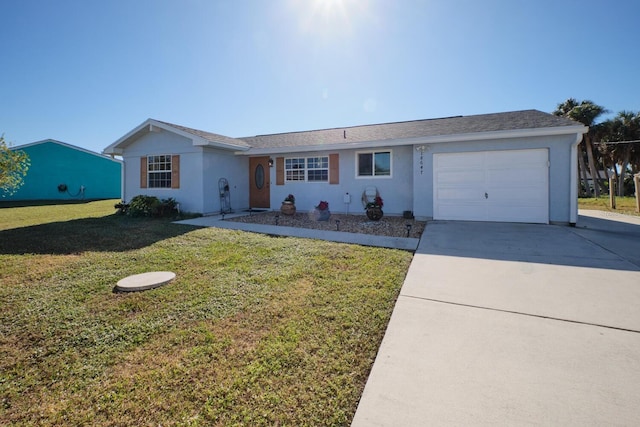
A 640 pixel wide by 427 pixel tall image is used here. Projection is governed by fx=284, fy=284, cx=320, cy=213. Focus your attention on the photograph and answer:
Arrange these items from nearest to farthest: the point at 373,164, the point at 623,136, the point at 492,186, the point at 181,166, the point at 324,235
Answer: the point at 324,235 → the point at 492,186 → the point at 373,164 → the point at 181,166 → the point at 623,136

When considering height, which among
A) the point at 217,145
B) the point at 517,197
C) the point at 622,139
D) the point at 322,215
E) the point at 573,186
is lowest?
the point at 322,215

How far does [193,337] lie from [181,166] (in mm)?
9621

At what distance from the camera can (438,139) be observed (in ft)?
28.7

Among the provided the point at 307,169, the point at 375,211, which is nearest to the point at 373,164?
the point at 375,211

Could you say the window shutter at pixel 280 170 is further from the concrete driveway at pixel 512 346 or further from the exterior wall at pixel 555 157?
the concrete driveway at pixel 512 346

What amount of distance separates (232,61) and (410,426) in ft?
36.7

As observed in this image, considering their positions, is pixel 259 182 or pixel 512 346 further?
pixel 259 182

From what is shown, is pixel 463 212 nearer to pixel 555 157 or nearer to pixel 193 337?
pixel 555 157

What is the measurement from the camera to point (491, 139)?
8398mm

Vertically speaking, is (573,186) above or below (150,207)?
above

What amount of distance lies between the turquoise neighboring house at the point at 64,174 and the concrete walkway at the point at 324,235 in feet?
57.7

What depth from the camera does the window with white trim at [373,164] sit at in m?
10.3

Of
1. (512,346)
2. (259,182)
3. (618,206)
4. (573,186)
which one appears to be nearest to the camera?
(512,346)

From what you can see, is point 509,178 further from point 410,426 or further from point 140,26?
point 140,26
